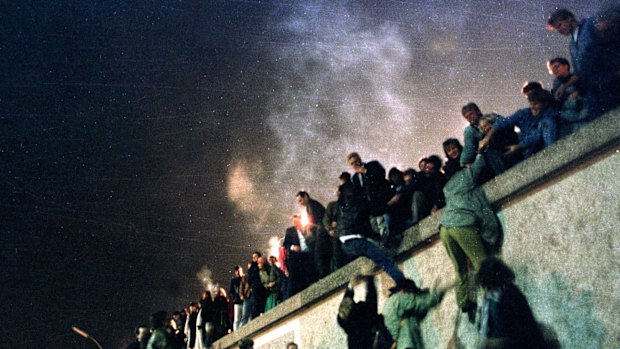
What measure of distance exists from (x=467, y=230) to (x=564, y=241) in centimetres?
102

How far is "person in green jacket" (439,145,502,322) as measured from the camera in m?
6.22

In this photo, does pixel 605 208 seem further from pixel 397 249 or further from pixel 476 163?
pixel 397 249

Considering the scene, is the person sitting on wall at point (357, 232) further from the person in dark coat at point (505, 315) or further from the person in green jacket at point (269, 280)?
the person in green jacket at point (269, 280)

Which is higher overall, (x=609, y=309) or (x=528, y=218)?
(x=528, y=218)

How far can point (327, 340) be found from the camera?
895 cm

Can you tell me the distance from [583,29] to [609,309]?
3.04 meters

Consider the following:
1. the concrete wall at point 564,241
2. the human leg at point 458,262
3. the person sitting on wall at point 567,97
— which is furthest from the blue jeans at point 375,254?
the person sitting on wall at point 567,97

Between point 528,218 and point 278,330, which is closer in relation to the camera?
point 528,218

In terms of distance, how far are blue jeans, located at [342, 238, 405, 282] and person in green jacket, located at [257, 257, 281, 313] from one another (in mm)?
4067

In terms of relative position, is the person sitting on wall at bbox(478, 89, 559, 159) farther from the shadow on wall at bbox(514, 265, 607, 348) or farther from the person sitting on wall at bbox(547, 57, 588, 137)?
the shadow on wall at bbox(514, 265, 607, 348)

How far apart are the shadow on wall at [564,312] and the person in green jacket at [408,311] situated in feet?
4.54

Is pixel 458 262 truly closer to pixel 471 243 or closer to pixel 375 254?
pixel 471 243

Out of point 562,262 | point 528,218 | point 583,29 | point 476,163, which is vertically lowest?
point 562,262

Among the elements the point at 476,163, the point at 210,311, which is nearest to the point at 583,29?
the point at 476,163
